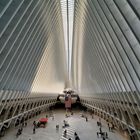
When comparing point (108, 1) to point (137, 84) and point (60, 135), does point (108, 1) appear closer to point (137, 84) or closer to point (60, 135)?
point (137, 84)

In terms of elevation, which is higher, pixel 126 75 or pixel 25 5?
pixel 25 5

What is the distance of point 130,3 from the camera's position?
23.2 feet

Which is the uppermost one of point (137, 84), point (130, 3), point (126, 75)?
point (130, 3)

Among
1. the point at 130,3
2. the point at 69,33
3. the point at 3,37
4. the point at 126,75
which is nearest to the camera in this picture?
the point at 130,3

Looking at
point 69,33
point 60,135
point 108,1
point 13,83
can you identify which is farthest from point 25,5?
point 69,33

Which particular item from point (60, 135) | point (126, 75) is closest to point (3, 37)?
point (126, 75)

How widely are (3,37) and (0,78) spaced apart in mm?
4001

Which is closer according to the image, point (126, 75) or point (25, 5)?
point (25, 5)

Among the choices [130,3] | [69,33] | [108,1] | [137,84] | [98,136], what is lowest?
[98,136]

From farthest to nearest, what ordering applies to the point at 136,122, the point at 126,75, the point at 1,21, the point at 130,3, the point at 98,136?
1. the point at 98,136
2. the point at 136,122
3. the point at 126,75
4. the point at 1,21
5. the point at 130,3

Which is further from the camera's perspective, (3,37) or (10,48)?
(10,48)

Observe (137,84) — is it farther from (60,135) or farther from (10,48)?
(60,135)

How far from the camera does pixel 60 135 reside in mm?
22047

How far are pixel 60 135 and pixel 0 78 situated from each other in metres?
13.8
